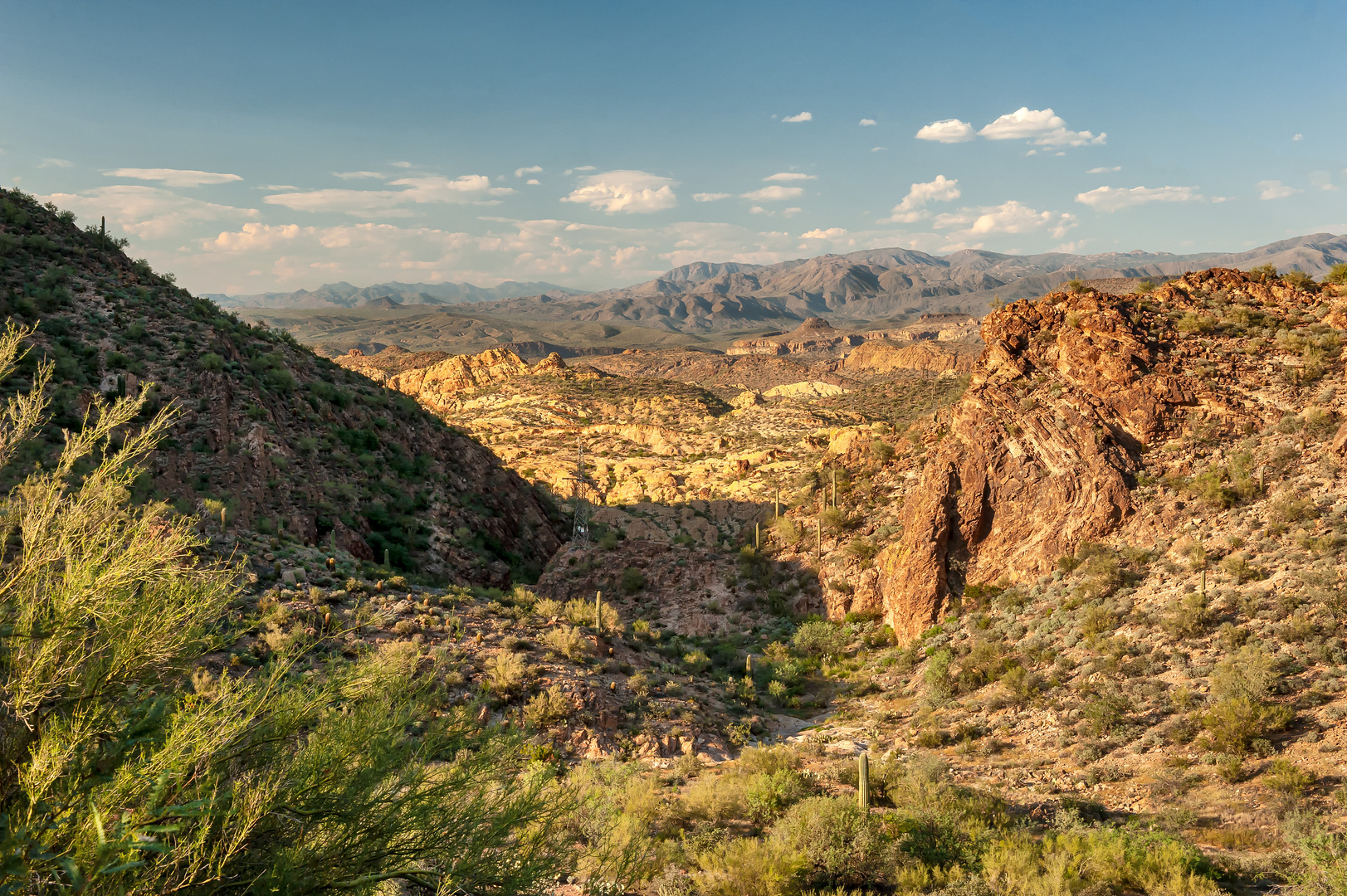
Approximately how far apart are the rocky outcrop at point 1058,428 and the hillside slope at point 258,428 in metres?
13.1

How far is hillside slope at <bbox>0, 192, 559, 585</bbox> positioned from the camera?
701 inches

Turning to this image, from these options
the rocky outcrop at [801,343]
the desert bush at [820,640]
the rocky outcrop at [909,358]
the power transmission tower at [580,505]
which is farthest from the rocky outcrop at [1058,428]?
the rocky outcrop at [801,343]

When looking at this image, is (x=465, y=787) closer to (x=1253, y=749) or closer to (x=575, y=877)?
(x=575, y=877)

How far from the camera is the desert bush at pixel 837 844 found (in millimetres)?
8180

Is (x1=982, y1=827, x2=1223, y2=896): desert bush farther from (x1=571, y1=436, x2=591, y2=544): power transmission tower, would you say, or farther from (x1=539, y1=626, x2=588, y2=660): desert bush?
(x1=571, y1=436, x2=591, y2=544): power transmission tower

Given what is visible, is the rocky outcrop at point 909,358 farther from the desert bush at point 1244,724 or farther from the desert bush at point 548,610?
the desert bush at point 1244,724

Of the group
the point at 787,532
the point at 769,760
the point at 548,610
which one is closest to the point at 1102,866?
the point at 769,760

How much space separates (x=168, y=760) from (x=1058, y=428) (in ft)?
61.5

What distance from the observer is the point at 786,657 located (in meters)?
18.2

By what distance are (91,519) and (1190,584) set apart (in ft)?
55.7

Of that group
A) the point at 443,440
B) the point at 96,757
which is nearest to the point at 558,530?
the point at 443,440

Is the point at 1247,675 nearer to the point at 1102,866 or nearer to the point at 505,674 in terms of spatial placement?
the point at 1102,866

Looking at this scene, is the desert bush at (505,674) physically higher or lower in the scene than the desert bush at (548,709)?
higher

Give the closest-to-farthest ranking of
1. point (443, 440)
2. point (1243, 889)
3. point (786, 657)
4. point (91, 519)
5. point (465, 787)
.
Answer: point (91, 519)
point (465, 787)
point (1243, 889)
point (786, 657)
point (443, 440)
